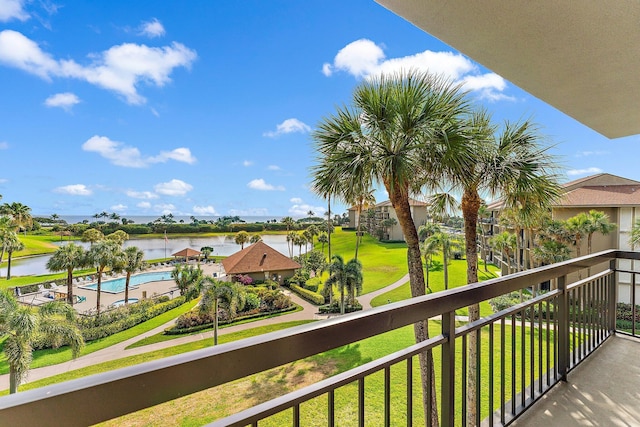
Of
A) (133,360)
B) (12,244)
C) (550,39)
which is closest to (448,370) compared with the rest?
(550,39)

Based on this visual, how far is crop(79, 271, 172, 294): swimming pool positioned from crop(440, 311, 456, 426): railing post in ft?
114

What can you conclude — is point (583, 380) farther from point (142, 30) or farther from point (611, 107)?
point (142, 30)

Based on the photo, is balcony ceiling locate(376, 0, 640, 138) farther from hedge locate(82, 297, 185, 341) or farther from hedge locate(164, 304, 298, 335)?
hedge locate(82, 297, 185, 341)

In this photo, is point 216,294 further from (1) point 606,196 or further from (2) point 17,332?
(1) point 606,196

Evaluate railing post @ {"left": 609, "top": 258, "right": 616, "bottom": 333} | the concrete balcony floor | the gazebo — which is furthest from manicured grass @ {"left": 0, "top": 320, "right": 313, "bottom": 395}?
the gazebo

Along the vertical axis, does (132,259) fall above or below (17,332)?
above

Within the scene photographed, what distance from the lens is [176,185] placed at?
46.7 metres

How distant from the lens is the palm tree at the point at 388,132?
4609 mm

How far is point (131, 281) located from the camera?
32719 millimetres

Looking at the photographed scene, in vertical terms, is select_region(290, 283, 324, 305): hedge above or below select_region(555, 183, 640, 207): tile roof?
below

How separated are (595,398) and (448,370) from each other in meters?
1.52

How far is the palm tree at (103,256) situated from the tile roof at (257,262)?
28.9ft

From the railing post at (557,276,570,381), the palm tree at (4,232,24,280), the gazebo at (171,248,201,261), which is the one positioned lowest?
the gazebo at (171,248,201,261)

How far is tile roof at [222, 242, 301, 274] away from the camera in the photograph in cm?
2798
